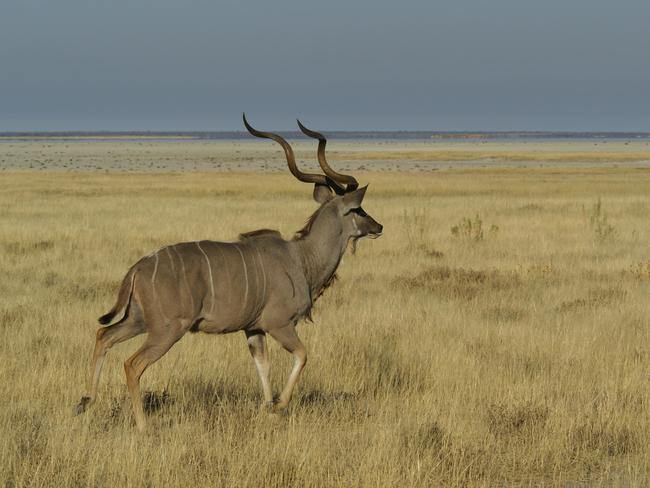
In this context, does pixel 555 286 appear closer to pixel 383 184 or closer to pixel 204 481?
pixel 204 481

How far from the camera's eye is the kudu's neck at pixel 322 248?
25.0 feet

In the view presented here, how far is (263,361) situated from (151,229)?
14580 millimetres

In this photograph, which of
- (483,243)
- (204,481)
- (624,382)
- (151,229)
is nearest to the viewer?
(204,481)

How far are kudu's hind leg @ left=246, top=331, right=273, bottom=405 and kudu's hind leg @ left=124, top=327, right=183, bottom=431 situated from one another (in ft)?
3.15

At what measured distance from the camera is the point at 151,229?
21406 mm

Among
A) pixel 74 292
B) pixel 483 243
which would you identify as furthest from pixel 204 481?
pixel 483 243

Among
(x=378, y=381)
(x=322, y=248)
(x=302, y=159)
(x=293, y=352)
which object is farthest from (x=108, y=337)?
(x=302, y=159)

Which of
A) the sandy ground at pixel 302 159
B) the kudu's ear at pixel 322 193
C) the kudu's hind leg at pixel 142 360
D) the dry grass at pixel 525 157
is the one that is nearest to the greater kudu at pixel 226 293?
the kudu's hind leg at pixel 142 360

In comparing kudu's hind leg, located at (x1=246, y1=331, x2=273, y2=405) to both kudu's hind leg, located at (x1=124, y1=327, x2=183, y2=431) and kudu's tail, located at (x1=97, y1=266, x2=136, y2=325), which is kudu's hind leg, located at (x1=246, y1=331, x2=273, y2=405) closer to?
kudu's hind leg, located at (x1=124, y1=327, x2=183, y2=431)

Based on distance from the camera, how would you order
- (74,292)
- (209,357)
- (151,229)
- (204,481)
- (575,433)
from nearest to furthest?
1. (204,481)
2. (575,433)
3. (209,357)
4. (74,292)
5. (151,229)

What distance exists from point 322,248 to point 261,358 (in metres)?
1.05

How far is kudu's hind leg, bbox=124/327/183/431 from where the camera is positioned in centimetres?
635

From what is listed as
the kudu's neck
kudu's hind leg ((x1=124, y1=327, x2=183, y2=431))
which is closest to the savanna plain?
kudu's hind leg ((x1=124, y1=327, x2=183, y2=431))

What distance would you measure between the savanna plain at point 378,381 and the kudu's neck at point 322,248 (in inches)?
38.2
